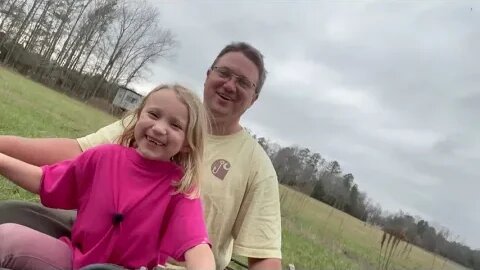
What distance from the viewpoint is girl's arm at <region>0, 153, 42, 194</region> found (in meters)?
1.96

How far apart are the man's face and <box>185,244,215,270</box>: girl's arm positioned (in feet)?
3.75

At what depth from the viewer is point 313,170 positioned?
77.6ft

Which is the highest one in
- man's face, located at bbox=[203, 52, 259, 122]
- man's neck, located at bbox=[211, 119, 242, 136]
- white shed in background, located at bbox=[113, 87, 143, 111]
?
white shed in background, located at bbox=[113, 87, 143, 111]

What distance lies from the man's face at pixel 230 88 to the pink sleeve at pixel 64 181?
99cm

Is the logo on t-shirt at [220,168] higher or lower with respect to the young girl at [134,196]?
higher

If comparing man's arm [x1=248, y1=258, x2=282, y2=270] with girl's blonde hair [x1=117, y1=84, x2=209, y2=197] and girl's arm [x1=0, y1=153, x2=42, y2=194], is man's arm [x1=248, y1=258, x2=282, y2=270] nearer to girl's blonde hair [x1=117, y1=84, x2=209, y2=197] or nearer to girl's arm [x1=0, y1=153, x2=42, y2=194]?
girl's blonde hair [x1=117, y1=84, x2=209, y2=197]

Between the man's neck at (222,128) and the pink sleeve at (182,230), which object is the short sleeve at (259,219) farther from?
the pink sleeve at (182,230)

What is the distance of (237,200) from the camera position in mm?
2736

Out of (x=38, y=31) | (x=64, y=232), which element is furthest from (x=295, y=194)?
(x=38, y=31)

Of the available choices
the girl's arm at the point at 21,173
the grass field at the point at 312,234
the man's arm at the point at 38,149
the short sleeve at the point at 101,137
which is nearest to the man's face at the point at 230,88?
the short sleeve at the point at 101,137

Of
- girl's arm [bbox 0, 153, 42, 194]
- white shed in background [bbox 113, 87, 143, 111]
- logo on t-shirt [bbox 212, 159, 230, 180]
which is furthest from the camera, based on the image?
white shed in background [bbox 113, 87, 143, 111]

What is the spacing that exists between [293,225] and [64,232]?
45.1 ft

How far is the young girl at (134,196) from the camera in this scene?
6.07 ft

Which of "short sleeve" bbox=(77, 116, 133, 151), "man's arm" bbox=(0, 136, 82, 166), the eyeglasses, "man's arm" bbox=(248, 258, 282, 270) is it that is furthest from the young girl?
the eyeglasses
